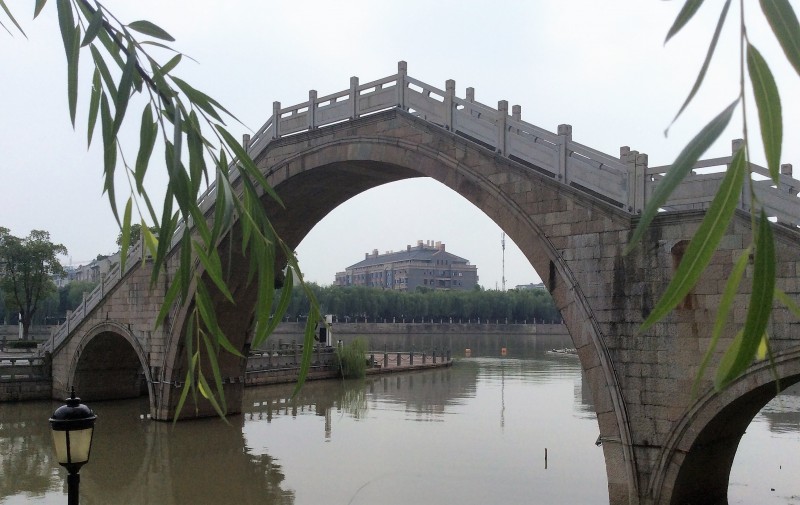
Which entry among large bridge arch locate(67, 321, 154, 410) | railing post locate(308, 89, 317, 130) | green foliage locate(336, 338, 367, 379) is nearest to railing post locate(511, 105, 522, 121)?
railing post locate(308, 89, 317, 130)

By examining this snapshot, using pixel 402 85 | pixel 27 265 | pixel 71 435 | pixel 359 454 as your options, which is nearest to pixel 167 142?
pixel 71 435

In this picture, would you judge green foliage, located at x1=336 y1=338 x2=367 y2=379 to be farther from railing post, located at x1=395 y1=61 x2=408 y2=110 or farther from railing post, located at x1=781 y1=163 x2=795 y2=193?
railing post, located at x1=781 y1=163 x2=795 y2=193

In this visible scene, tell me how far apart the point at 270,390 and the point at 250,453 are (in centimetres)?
1007

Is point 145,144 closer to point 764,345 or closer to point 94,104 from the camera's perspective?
point 94,104

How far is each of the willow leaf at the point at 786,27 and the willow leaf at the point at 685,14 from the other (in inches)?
4.5

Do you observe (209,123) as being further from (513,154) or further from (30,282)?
(30,282)

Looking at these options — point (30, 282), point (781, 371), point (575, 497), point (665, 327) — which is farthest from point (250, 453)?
point (30, 282)

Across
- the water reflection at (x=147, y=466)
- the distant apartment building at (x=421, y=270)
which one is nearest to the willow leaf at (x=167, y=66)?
the water reflection at (x=147, y=466)

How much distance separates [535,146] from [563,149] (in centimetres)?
56

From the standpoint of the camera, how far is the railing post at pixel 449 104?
12.0 m

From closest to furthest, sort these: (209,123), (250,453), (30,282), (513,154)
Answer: (209,123)
(513,154)
(250,453)
(30,282)

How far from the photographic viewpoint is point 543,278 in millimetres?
10312

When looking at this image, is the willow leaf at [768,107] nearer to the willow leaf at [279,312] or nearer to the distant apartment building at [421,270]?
the willow leaf at [279,312]

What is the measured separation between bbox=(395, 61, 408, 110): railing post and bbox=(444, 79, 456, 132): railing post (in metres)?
1.09
